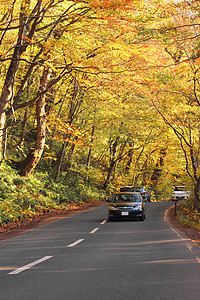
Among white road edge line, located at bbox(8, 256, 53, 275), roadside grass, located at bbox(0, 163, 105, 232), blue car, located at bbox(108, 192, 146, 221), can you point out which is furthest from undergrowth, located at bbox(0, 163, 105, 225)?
white road edge line, located at bbox(8, 256, 53, 275)

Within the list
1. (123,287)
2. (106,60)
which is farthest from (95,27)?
(123,287)

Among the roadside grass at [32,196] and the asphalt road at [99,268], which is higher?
the roadside grass at [32,196]

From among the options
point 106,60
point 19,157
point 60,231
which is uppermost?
point 106,60


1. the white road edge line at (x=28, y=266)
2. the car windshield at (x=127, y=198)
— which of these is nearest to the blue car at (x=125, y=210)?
the car windshield at (x=127, y=198)

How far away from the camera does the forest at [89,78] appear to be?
1614 cm

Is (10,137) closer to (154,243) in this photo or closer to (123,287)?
(154,243)

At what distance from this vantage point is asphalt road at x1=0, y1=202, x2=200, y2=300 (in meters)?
5.70

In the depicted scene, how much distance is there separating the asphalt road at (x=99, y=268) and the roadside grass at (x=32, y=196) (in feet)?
15.7

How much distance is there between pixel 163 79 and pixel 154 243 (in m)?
9.18

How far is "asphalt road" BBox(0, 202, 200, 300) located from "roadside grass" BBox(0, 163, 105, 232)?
4786mm

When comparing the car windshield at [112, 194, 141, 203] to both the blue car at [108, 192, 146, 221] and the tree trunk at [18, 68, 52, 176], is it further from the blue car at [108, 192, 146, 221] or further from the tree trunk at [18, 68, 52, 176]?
the tree trunk at [18, 68, 52, 176]

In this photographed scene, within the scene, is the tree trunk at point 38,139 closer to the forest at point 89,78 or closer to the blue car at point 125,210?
→ the forest at point 89,78

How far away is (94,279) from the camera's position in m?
Result: 6.64

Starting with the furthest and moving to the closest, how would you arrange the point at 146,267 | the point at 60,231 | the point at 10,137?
the point at 10,137 < the point at 60,231 < the point at 146,267
